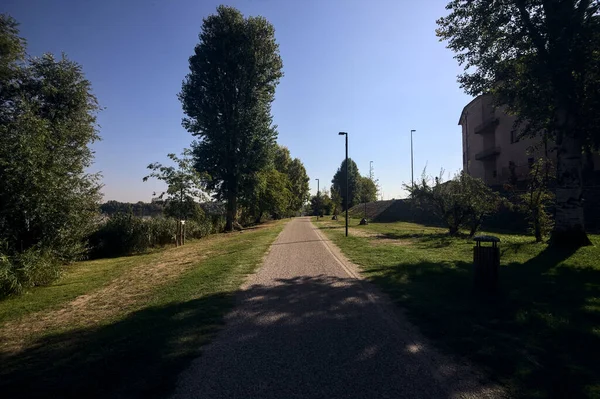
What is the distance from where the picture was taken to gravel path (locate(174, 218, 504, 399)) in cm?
324

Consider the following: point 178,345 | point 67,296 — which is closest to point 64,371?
point 178,345

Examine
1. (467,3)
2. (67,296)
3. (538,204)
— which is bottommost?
(67,296)

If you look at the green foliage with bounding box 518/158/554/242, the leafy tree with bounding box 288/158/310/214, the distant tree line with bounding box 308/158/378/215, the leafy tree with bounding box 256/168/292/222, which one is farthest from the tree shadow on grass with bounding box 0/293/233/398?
the distant tree line with bounding box 308/158/378/215

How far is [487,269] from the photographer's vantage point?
22.0 ft

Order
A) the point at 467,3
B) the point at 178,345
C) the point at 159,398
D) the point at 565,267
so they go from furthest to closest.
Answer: the point at 467,3 → the point at 565,267 → the point at 178,345 → the point at 159,398

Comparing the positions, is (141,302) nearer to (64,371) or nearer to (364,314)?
(64,371)

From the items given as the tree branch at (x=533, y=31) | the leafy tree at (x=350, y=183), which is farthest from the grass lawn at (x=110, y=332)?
the leafy tree at (x=350, y=183)

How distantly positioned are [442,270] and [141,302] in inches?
295

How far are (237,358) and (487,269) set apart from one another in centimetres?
539

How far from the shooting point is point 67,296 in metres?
→ 7.93

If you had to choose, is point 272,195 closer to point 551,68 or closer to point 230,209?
point 230,209

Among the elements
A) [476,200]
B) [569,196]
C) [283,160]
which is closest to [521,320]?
[569,196]

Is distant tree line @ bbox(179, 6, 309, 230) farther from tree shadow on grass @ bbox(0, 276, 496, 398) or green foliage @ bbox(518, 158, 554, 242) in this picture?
tree shadow on grass @ bbox(0, 276, 496, 398)

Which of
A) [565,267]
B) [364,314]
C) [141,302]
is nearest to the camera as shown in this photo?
[364,314]
